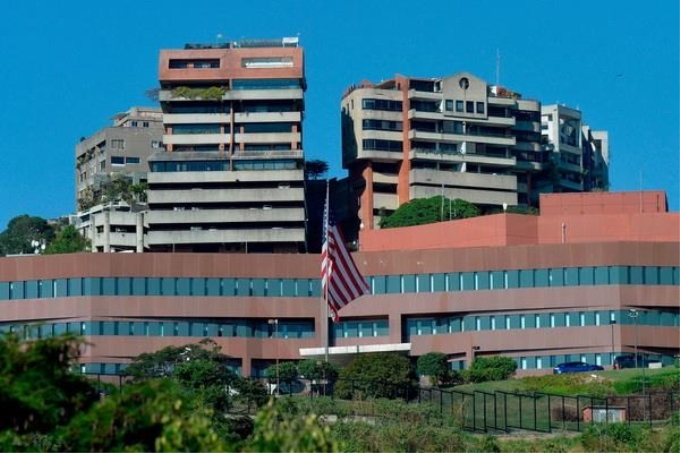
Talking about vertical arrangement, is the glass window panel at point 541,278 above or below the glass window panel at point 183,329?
above

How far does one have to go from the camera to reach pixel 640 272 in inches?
4938

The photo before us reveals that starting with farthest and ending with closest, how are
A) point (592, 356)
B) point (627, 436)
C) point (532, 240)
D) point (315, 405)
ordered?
1. point (532, 240)
2. point (592, 356)
3. point (315, 405)
4. point (627, 436)

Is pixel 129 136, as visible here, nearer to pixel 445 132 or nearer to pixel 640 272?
pixel 445 132

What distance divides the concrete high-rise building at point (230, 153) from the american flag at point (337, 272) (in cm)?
5373

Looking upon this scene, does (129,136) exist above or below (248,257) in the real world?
above

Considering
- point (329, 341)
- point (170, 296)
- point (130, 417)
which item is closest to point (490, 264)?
point (329, 341)

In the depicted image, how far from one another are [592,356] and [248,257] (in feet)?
80.4

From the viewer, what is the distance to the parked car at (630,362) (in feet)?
382

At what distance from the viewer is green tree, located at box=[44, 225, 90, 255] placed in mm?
166875

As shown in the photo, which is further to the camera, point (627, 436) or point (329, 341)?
point (329, 341)

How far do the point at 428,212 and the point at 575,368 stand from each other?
50977mm

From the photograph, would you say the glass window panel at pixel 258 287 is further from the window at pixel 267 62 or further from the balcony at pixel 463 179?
the balcony at pixel 463 179

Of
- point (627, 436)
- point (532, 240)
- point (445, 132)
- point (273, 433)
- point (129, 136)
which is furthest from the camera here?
point (129, 136)

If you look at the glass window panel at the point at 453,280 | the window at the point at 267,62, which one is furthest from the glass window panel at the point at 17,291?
the window at the point at 267,62
